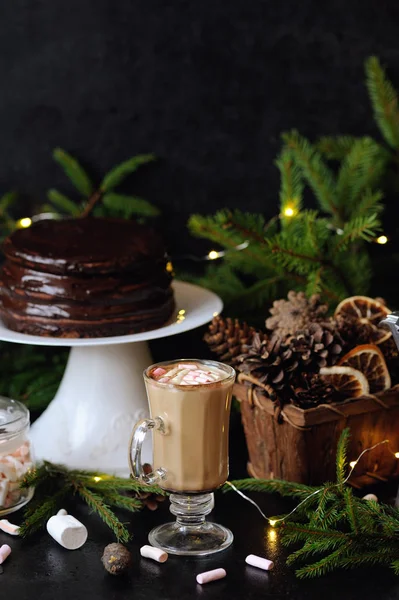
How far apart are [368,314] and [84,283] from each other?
494 mm

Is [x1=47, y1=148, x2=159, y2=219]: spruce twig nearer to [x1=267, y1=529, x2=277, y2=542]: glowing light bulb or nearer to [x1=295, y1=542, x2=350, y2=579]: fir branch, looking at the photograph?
[x1=267, y1=529, x2=277, y2=542]: glowing light bulb

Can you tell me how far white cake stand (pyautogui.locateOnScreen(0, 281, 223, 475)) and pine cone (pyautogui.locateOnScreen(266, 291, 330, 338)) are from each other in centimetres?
13

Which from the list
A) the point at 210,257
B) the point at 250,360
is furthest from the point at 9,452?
the point at 210,257

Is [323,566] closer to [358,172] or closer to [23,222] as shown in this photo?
[358,172]

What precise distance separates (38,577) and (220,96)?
112cm

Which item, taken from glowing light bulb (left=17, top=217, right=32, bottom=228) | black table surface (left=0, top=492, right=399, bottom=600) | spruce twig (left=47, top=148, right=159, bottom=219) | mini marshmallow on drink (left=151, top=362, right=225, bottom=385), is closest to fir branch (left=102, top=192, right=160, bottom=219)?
spruce twig (left=47, top=148, right=159, bottom=219)

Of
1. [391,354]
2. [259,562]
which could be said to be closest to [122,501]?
[259,562]

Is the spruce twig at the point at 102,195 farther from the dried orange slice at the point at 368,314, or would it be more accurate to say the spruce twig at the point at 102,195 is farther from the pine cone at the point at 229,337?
the dried orange slice at the point at 368,314

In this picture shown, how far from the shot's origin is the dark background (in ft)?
6.38

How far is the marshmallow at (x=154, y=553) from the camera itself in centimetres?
132

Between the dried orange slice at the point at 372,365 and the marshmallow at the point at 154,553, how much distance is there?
0.43 m

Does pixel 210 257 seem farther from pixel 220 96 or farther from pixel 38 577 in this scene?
pixel 38 577

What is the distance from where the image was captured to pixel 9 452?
1.49 meters

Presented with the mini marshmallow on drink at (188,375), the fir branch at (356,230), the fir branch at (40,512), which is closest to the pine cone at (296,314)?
the fir branch at (356,230)
